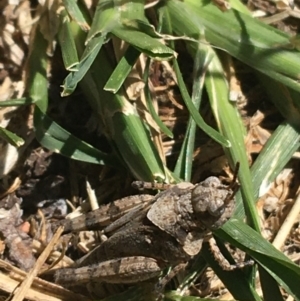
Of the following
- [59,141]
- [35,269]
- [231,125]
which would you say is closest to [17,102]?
[59,141]

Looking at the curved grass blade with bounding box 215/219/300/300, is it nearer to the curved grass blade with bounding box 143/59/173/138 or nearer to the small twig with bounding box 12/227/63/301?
the curved grass blade with bounding box 143/59/173/138

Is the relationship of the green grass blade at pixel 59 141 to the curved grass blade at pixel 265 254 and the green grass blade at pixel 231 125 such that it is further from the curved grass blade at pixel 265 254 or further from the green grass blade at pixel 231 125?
the curved grass blade at pixel 265 254

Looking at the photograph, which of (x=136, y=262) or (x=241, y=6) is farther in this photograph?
(x=241, y=6)

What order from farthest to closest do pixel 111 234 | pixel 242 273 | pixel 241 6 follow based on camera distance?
pixel 241 6 → pixel 111 234 → pixel 242 273

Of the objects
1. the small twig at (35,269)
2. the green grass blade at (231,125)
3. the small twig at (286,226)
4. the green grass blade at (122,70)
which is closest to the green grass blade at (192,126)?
the green grass blade at (231,125)

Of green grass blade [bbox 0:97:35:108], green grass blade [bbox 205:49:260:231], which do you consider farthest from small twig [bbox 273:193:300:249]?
green grass blade [bbox 0:97:35:108]

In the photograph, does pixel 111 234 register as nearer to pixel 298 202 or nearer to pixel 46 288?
pixel 46 288

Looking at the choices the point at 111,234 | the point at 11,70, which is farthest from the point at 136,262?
the point at 11,70
